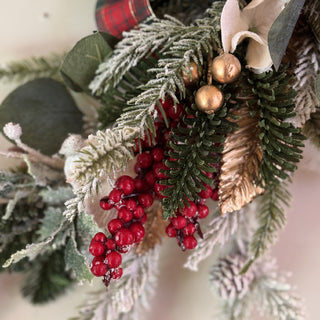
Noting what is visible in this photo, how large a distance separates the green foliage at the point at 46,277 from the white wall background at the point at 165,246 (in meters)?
0.04

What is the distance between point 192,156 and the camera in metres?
0.36

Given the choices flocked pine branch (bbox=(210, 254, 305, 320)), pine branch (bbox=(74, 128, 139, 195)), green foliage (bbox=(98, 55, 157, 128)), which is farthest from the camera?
flocked pine branch (bbox=(210, 254, 305, 320))

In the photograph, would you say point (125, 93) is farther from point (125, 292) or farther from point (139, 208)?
point (125, 292)

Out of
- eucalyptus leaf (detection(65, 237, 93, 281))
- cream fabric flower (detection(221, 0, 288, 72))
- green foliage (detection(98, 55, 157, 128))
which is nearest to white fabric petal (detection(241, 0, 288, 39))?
cream fabric flower (detection(221, 0, 288, 72))

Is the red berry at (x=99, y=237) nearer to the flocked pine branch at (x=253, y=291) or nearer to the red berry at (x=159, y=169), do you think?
the red berry at (x=159, y=169)

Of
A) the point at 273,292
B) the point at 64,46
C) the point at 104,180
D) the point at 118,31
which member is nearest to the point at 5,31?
the point at 64,46

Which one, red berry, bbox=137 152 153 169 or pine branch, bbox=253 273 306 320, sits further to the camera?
pine branch, bbox=253 273 306 320

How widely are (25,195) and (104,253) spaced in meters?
0.19

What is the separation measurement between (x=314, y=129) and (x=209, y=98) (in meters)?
0.15

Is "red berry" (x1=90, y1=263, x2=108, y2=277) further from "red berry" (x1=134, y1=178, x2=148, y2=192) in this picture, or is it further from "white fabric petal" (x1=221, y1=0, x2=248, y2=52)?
"white fabric petal" (x1=221, y1=0, x2=248, y2=52)

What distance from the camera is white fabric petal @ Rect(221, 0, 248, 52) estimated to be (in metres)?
0.36

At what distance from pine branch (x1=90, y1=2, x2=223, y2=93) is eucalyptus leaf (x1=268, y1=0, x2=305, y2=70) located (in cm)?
6

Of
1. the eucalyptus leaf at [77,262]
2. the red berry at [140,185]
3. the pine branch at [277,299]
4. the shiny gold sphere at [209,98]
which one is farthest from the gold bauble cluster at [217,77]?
the pine branch at [277,299]

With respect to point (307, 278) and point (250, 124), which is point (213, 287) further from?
point (250, 124)
